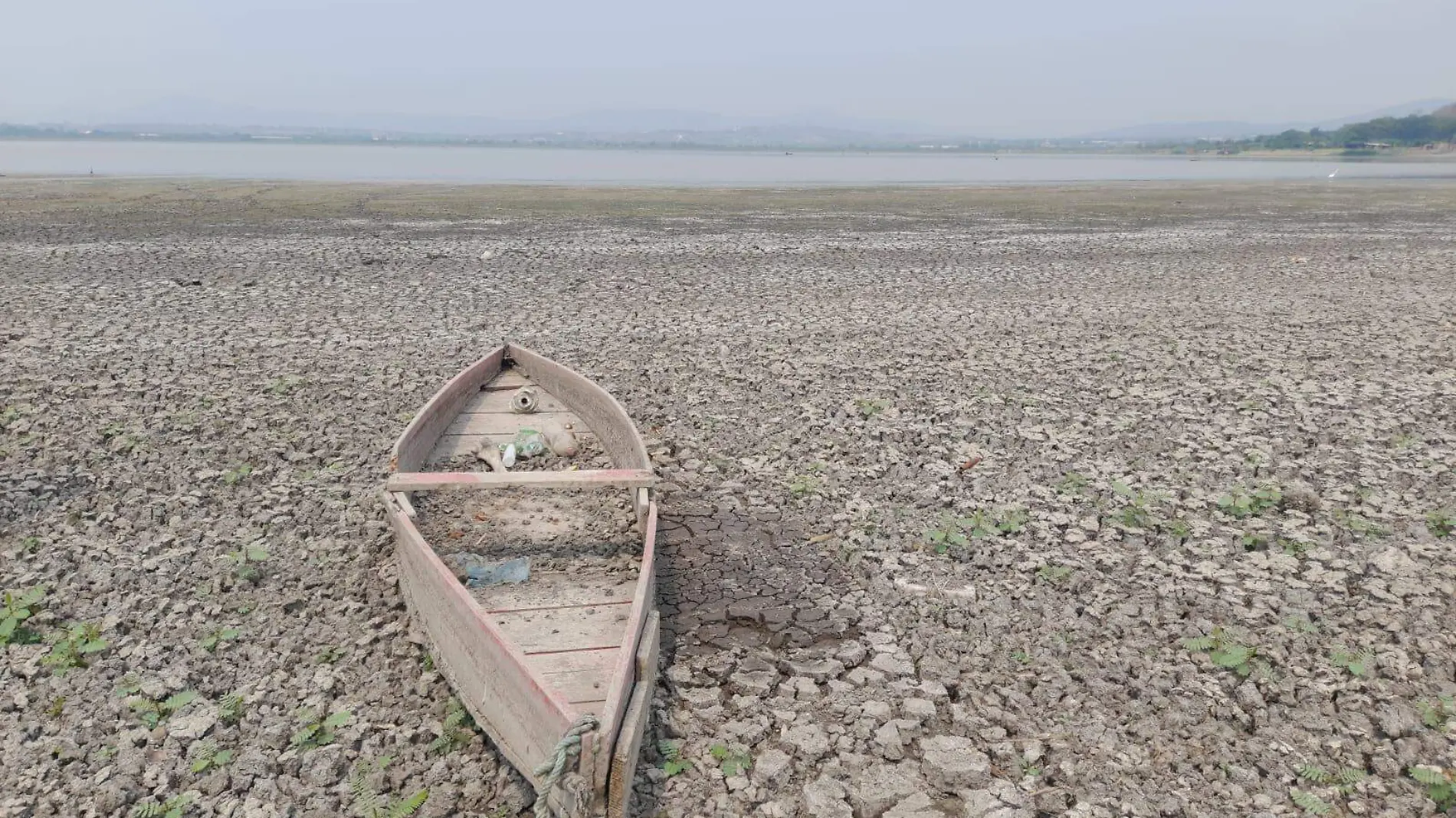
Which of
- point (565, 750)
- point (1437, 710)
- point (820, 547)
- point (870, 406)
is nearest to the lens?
point (565, 750)

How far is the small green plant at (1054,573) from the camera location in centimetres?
690

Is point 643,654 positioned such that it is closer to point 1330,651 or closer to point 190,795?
point 190,795

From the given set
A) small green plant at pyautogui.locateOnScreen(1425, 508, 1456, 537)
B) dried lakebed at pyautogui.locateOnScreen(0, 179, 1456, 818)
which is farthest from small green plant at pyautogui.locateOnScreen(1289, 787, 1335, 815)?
small green plant at pyautogui.locateOnScreen(1425, 508, 1456, 537)

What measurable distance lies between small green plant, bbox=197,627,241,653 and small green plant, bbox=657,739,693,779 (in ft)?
10.1

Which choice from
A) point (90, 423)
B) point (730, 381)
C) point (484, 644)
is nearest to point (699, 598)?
point (484, 644)

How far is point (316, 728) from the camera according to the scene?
16.9ft

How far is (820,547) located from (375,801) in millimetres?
3937

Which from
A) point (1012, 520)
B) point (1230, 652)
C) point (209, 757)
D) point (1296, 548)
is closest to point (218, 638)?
point (209, 757)

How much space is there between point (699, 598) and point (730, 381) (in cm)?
583

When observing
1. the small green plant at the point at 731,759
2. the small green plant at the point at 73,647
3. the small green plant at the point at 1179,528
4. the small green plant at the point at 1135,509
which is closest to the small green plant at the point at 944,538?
the small green plant at the point at 1135,509

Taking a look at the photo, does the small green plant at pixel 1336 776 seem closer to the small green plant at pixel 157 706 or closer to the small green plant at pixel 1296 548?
the small green plant at pixel 1296 548

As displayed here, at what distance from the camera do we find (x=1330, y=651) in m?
5.88

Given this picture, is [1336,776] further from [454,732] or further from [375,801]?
[375,801]

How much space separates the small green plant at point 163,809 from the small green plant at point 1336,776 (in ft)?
18.7
